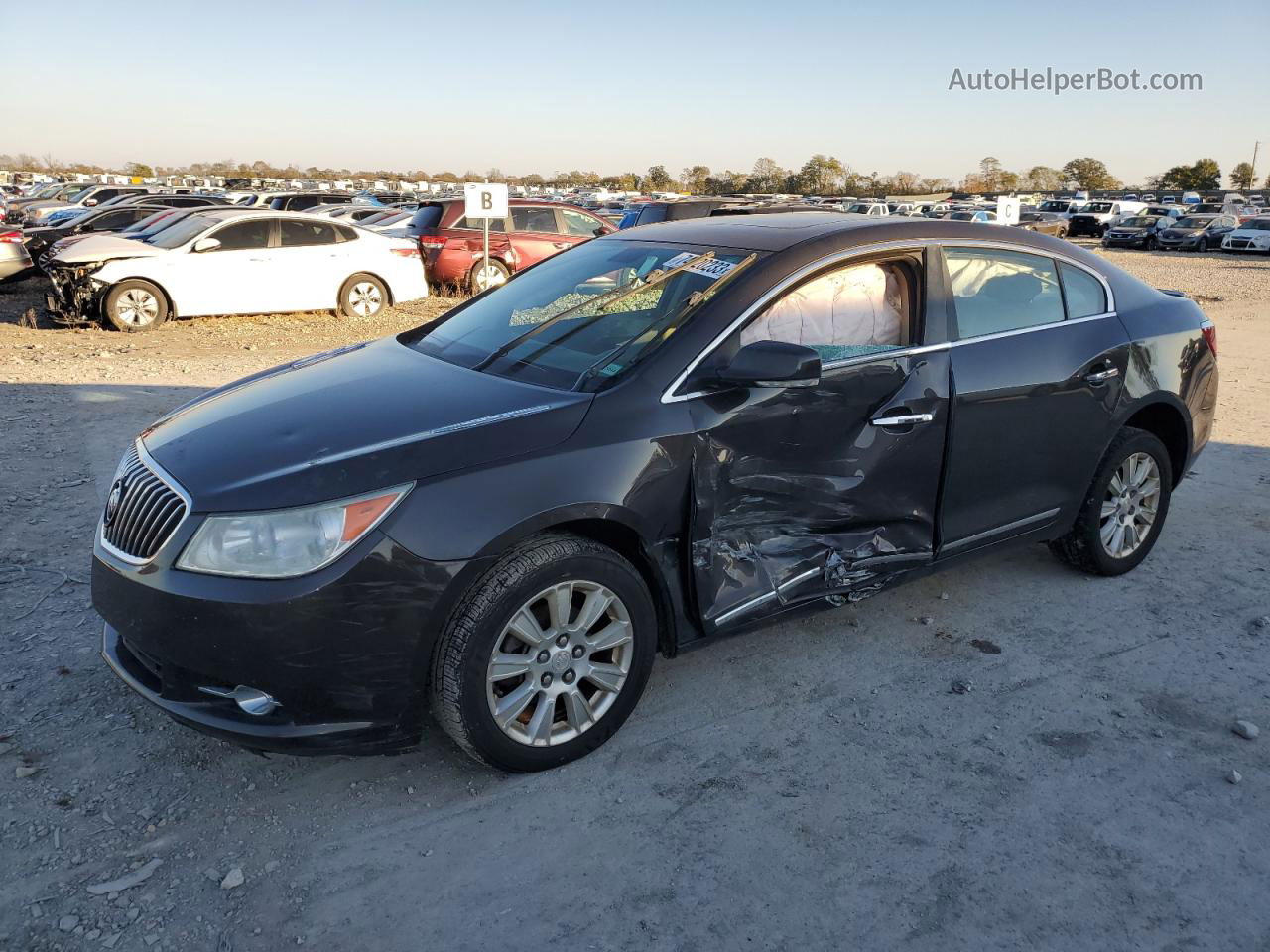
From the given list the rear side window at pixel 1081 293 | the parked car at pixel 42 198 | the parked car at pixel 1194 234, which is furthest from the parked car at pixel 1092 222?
the rear side window at pixel 1081 293

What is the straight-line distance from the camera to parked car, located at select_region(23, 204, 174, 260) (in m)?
16.1

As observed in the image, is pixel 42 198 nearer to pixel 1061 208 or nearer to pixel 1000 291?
pixel 1000 291

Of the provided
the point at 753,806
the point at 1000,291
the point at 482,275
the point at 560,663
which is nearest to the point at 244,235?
the point at 482,275

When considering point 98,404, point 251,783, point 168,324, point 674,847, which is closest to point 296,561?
point 251,783

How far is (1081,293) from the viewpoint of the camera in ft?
14.4

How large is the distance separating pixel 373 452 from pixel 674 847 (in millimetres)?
1479

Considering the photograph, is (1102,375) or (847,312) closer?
(847,312)

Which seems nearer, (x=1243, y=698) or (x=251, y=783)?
(x=251, y=783)

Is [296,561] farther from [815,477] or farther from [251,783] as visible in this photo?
[815,477]

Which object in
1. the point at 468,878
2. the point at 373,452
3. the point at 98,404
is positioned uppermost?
the point at 373,452

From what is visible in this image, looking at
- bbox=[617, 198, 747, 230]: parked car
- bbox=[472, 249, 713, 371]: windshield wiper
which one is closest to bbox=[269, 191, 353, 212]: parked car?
bbox=[617, 198, 747, 230]: parked car

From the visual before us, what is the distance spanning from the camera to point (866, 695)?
3.68 meters

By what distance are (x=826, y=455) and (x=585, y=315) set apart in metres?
1.08

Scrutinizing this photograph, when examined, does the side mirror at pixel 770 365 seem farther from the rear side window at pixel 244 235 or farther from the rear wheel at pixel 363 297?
the rear wheel at pixel 363 297
